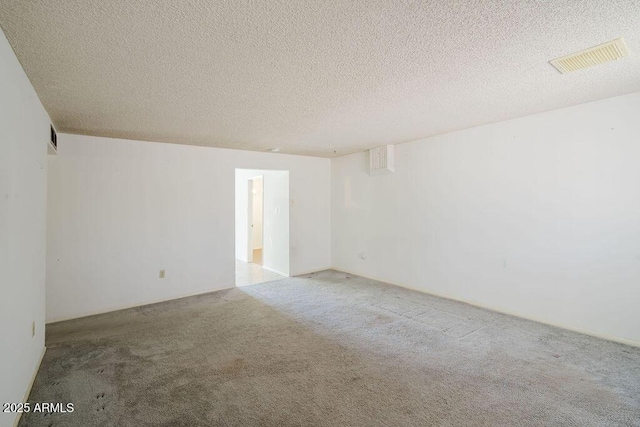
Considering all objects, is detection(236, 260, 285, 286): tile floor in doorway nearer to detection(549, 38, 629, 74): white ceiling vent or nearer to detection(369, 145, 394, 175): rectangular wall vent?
detection(369, 145, 394, 175): rectangular wall vent

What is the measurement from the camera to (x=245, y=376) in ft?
8.14

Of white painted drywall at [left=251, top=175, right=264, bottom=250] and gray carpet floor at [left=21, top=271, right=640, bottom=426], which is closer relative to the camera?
gray carpet floor at [left=21, top=271, right=640, bottom=426]

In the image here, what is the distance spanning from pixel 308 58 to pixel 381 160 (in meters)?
3.40

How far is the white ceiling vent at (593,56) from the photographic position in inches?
75.7

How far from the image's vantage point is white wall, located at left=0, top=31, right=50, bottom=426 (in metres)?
1.75

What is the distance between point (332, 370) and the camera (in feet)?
8.39

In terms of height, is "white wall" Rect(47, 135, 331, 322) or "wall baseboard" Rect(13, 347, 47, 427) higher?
"white wall" Rect(47, 135, 331, 322)

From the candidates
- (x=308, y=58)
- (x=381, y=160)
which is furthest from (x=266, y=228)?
(x=308, y=58)

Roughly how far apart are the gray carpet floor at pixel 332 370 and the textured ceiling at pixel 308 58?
2357 millimetres

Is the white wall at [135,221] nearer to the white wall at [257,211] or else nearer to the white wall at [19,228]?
the white wall at [19,228]

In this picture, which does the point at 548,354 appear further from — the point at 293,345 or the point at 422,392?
the point at 293,345

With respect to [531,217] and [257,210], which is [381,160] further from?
[257,210]

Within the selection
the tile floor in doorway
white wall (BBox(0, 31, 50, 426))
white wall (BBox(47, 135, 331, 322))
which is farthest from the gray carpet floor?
the tile floor in doorway

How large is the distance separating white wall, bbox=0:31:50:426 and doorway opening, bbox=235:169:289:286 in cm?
315
